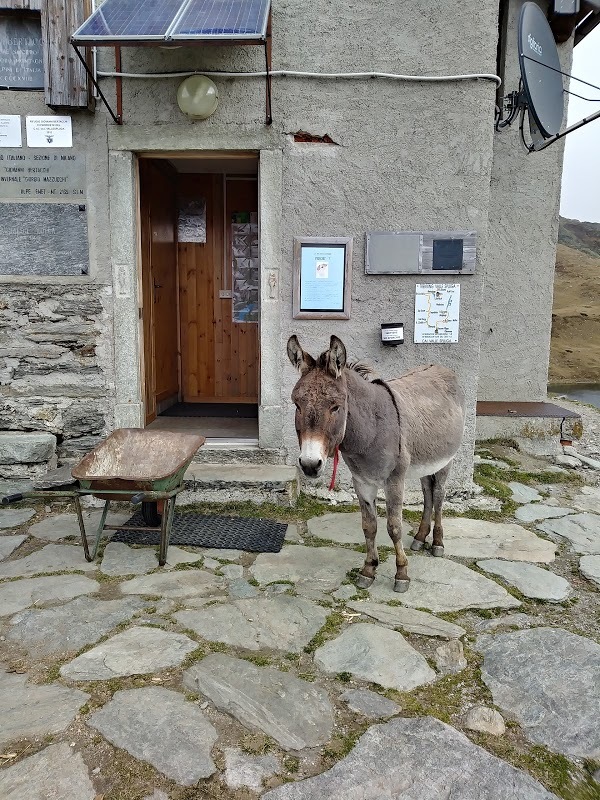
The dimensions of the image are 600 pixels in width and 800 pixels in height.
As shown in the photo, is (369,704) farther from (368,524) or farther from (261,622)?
(368,524)

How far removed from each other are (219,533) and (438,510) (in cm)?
174

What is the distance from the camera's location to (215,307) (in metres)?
7.84

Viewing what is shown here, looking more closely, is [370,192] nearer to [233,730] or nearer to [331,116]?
[331,116]

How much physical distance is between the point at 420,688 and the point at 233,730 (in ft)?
3.02

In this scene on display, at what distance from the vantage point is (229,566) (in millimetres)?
4004

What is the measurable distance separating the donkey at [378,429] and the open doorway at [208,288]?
10.9ft

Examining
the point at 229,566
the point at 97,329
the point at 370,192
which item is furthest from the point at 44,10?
the point at 229,566

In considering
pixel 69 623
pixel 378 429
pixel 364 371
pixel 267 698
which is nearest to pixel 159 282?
pixel 364 371

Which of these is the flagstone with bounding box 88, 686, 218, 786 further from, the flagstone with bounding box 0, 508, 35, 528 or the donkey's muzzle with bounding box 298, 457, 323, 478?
the flagstone with bounding box 0, 508, 35, 528

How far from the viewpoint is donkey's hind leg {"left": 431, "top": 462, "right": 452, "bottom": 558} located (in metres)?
4.21

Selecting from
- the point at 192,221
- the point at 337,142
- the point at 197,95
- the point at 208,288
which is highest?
the point at 197,95

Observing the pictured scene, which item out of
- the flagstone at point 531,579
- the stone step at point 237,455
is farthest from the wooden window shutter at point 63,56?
the flagstone at point 531,579

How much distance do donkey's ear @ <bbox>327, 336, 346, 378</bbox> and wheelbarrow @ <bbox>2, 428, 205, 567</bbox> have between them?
1478 mm

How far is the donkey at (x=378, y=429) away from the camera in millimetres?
2953
